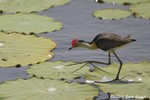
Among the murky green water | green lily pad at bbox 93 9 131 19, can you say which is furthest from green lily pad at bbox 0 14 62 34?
green lily pad at bbox 93 9 131 19

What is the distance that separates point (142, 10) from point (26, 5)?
133 centimetres

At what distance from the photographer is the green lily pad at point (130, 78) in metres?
3.05

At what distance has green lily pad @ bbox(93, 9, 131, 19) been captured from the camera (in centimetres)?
462

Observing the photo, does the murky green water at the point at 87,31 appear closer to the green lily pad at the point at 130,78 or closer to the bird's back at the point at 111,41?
the green lily pad at the point at 130,78

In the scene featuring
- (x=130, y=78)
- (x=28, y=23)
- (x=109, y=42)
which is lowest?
(x=130, y=78)

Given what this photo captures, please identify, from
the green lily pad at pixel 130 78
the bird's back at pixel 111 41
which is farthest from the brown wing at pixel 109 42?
the green lily pad at pixel 130 78

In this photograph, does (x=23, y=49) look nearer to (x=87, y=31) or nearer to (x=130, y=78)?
(x=87, y=31)

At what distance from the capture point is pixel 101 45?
321cm

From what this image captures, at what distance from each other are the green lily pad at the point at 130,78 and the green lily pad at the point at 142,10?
128cm

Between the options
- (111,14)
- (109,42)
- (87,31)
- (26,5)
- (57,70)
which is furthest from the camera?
(26,5)

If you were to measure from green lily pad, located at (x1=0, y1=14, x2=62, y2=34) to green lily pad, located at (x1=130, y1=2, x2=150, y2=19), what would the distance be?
878 millimetres

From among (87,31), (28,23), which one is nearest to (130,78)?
(87,31)

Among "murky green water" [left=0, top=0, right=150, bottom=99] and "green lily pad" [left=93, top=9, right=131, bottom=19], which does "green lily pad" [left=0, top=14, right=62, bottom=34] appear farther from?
"green lily pad" [left=93, top=9, right=131, bottom=19]

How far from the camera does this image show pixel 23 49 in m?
3.77
